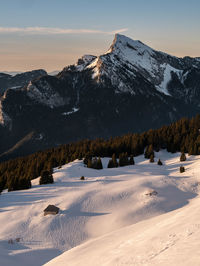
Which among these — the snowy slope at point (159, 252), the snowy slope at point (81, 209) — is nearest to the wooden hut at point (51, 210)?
the snowy slope at point (81, 209)

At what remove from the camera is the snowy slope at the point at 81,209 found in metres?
36.9

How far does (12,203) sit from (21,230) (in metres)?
11.9

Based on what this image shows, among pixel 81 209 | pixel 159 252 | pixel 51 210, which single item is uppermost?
pixel 159 252

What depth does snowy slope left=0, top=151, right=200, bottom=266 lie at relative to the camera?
36906mm

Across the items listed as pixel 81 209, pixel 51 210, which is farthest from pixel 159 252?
pixel 81 209

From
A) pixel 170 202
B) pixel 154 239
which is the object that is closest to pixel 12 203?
pixel 170 202

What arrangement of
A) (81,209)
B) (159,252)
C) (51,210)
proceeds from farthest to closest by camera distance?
(81,209), (51,210), (159,252)

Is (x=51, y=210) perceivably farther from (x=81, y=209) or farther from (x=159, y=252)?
(x=159, y=252)

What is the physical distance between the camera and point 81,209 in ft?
158

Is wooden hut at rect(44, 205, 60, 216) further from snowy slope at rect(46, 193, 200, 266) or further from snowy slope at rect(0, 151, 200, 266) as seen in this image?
snowy slope at rect(46, 193, 200, 266)

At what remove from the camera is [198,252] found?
16641mm

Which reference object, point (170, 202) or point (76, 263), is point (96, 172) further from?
point (76, 263)

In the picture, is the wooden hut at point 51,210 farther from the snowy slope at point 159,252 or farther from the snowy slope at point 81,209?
the snowy slope at point 159,252

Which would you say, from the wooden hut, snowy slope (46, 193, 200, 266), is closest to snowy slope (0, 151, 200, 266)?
the wooden hut
